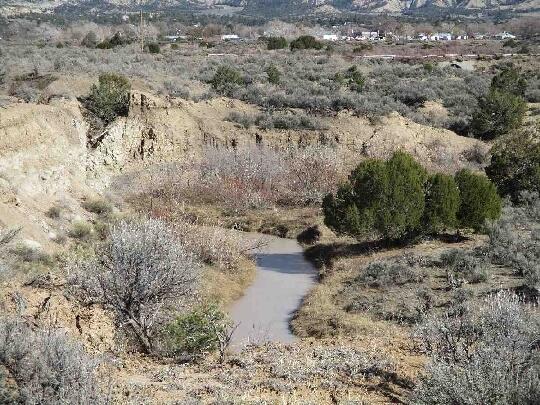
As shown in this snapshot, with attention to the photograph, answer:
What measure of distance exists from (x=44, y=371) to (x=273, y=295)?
1029cm

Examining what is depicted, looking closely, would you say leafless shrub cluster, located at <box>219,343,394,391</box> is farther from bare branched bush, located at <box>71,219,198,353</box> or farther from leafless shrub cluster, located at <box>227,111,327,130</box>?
leafless shrub cluster, located at <box>227,111,327,130</box>

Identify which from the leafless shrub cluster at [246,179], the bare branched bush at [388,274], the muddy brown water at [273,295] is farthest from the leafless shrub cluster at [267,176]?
the bare branched bush at [388,274]

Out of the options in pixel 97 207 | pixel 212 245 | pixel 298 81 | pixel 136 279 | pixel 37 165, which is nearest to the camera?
pixel 136 279

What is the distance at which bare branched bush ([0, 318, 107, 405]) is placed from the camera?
6660mm

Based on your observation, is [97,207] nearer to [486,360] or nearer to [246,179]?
[246,179]

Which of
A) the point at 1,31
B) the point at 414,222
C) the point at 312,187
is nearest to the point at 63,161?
the point at 312,187

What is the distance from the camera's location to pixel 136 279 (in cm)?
1071

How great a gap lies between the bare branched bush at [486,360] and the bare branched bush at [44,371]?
12.0 feet

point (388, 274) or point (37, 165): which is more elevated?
point (37, 165)

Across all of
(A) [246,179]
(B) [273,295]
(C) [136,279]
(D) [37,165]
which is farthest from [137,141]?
(C) [136,279]

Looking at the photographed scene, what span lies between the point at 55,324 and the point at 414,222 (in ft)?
35.5

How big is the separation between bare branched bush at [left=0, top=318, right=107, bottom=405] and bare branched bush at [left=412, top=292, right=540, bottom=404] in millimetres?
3648

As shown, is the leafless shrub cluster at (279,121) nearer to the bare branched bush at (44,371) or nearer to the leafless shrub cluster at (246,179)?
the leafless shrub cluster at (246,179)

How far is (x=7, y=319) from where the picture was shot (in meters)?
8.52
